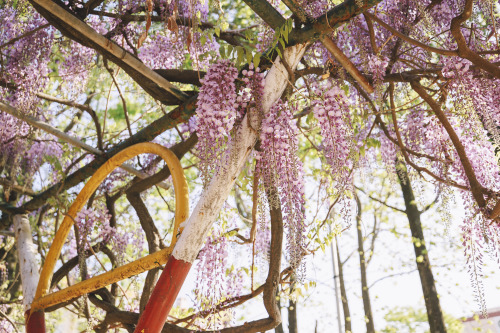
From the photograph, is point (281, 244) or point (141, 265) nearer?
point (141, 265)

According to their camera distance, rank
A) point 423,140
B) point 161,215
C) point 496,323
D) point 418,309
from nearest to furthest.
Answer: point 423,140, point 161,215, point 418,309, point 496,323

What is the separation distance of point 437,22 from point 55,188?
2.82 metres

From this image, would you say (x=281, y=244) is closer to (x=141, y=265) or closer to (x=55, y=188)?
(x=141, y=265)

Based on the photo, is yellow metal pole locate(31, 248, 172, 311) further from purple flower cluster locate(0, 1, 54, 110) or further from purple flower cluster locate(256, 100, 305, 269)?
purple flower cluster locate(0, 1, 54, 110)

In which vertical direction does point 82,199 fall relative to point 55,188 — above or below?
below

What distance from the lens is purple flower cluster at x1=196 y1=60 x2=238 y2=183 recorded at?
6.85 ft

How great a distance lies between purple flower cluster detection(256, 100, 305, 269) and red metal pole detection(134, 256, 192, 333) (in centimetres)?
53

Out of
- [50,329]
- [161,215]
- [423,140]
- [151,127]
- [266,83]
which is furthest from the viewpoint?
[161,215]

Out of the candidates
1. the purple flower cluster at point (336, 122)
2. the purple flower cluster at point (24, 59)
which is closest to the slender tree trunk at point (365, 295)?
the purple flower cluster at point (336, 122)

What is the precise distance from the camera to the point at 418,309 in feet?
32.7

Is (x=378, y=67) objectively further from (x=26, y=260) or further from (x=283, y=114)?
(x=26, y=260)

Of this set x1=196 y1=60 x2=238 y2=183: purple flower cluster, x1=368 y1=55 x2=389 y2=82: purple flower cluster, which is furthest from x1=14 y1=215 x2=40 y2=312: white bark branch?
x1=368 y1=55 x2=389 y2=82: purple flower cluster

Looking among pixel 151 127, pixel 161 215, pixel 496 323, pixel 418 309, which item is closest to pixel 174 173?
pixel 151 127

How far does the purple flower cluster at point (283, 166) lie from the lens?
210 centimetres
